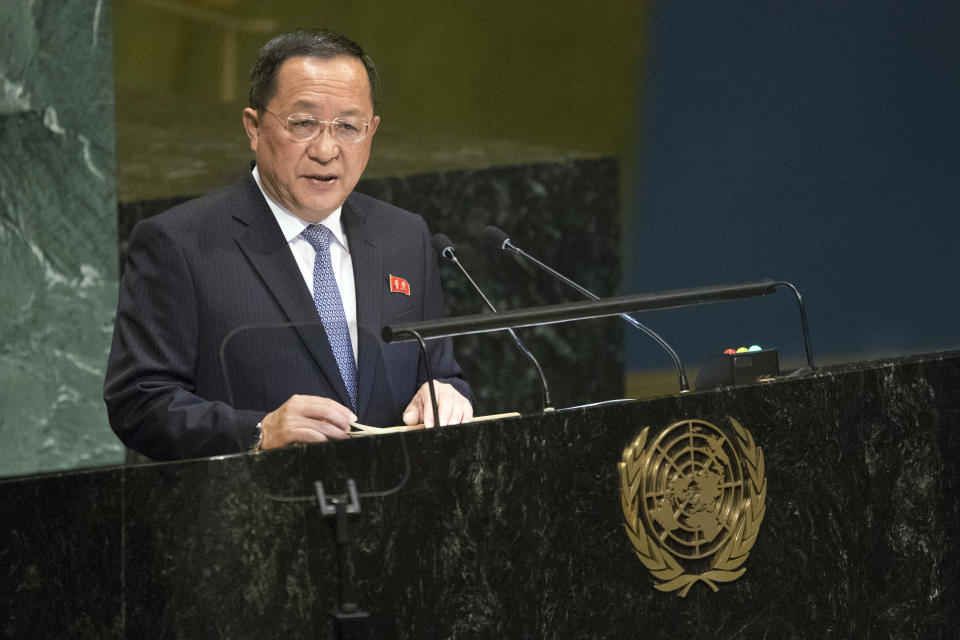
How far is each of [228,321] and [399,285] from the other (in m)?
0.38

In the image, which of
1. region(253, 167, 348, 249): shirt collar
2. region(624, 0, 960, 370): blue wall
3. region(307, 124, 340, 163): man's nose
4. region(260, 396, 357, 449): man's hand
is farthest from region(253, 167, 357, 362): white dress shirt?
region(624, 0, 960, 370): blue wall

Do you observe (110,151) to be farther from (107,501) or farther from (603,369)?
(107,501)

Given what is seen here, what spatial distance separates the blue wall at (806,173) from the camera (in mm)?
4867

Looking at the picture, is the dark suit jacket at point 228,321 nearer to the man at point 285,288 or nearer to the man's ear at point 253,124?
the man at point 285,288

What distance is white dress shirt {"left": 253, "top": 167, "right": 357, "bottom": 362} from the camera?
2.68 metres

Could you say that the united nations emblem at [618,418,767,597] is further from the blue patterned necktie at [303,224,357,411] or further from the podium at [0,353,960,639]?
the blue patterned necktie at [303,224,357,411]

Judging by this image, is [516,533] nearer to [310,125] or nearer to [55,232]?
[310,125]

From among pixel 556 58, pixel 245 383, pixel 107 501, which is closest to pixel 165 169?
pixel 556 58

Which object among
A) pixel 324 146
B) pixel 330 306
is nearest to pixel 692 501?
pixel 330 306

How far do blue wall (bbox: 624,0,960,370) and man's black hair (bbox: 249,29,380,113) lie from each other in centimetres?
240

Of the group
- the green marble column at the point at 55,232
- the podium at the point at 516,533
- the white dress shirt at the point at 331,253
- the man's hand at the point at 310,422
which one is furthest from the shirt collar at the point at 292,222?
the green marble column at the point at 55,232

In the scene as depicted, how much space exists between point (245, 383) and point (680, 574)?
2.49 ft

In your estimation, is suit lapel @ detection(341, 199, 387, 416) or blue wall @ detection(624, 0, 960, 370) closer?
suit lapel @ detection(341, 199, 387, 416)

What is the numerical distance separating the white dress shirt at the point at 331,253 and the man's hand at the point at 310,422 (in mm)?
582
